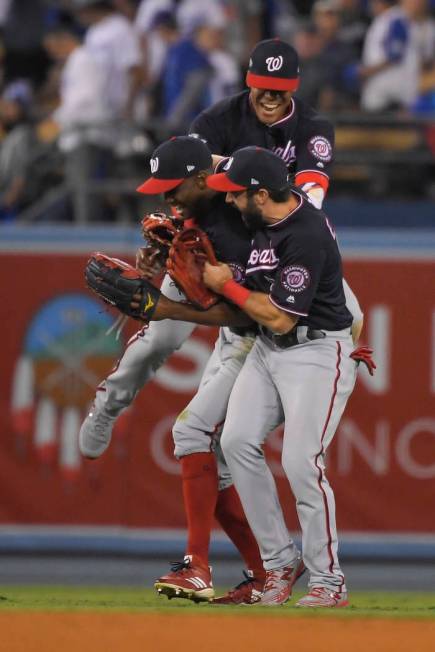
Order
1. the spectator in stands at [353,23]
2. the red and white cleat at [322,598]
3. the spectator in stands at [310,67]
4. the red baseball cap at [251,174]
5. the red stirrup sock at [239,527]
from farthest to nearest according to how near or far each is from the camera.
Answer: the spectator in stands at [353,23], the spectator in stands at [310,67], the red stirrup sock at [239,527], the red and white cleat at [322,598], the red baseball cap at [251,174]

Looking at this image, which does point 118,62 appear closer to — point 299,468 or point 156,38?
point 156,38

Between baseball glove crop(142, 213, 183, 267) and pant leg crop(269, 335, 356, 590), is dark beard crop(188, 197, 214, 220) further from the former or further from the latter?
pant leg crop(269, 335, 356, 590)

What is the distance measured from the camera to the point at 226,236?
668 cm

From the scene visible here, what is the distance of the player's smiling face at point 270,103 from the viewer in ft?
22.6

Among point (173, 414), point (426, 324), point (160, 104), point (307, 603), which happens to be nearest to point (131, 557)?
point (173, 414)

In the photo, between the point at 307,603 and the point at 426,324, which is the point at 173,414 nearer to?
the point at 426,324

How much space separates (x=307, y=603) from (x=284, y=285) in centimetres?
140

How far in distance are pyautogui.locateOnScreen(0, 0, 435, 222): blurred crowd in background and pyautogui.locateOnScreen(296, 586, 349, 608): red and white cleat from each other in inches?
213

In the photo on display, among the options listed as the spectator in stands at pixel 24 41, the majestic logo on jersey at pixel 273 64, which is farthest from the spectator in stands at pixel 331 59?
the majestic logo on jersey at pixel 273 64

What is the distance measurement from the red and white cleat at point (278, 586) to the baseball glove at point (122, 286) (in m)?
1.32

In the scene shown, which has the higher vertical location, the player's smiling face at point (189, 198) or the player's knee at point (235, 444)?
the player's smiling face at point (189, 198)

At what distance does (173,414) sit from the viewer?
10789mm

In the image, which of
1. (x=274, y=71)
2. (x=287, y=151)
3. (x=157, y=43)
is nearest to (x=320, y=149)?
(x=287, y=151)

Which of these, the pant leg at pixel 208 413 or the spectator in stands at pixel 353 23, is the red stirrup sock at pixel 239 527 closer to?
the pant leg at pixel 208 413
